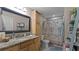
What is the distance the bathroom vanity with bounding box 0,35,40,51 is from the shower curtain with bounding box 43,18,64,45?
208 millimetres

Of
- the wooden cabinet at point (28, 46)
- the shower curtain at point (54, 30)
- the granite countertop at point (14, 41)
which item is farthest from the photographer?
the shower curtain at point (54, 30)

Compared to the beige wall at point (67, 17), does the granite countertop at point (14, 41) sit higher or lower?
lower

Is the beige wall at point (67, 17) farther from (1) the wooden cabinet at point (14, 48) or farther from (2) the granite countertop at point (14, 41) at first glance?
(1) the wooden cabinet at point (14, 48)

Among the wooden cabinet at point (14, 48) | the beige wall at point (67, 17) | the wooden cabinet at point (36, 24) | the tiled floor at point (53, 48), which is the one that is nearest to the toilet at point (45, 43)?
the tiled floor at point (53, 48)

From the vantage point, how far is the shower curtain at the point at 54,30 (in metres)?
1.74

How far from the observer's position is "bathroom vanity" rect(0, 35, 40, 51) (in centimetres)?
155

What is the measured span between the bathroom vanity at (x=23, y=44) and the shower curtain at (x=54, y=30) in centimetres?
21

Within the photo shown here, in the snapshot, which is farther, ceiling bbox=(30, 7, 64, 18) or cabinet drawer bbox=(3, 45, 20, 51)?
ceiling bbox=(30, 7, 64, 18)

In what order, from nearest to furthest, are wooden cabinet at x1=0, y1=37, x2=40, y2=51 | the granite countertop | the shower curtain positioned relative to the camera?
the granite countertop
wooden cabinet at x1=0, y1=37, x2=40, y2=51
the shower curtain

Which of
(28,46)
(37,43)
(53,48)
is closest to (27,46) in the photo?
(28,46)

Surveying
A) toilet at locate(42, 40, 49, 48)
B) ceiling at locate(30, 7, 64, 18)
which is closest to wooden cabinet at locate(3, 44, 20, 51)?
toilet at locate(42, 40, 49, 48)

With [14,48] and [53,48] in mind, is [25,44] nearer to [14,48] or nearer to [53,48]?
[14,48]

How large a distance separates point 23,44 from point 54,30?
56 cm

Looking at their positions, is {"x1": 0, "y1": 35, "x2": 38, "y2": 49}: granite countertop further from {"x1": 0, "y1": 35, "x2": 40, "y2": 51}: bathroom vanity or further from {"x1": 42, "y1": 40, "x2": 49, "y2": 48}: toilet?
{"x1": 42, "y1": 40, "x2": 49, "y2": 48}: toilet
